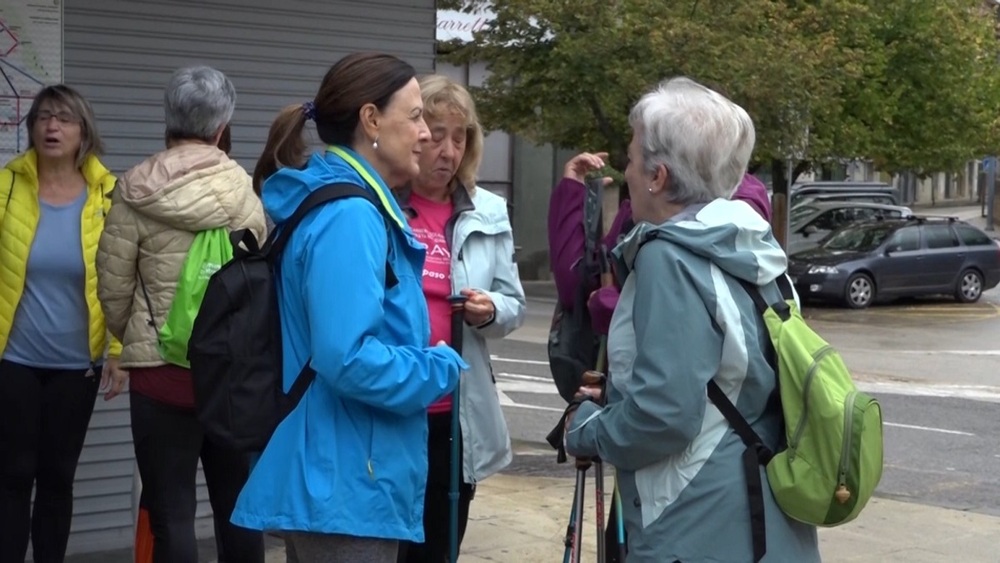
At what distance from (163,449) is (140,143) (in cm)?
219

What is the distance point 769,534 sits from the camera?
309 centimetres

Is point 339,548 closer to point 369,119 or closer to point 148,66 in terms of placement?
point 369,119

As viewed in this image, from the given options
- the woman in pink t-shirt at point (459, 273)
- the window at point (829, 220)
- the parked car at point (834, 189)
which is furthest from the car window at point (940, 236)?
the woman in pink t-shirt at point (459, 273)

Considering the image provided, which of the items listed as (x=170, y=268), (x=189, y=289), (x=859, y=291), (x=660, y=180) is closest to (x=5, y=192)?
(x=170, y=268)

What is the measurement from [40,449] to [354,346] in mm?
2429

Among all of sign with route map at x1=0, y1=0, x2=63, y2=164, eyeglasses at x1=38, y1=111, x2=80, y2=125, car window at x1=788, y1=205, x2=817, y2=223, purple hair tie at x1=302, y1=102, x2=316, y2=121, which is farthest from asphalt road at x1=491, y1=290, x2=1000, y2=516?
purple hair tie at x1=302, y1=102, x2=316, y2=121

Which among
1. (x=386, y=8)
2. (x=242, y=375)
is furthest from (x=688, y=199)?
(x=386, y=8)

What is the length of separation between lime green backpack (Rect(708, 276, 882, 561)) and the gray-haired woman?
2031 mm

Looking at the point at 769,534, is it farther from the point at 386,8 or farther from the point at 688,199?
the point at 386,8

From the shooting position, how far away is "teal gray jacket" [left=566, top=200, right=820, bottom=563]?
2982 millimetres

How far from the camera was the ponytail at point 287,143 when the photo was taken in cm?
360

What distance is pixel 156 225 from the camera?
4520mm

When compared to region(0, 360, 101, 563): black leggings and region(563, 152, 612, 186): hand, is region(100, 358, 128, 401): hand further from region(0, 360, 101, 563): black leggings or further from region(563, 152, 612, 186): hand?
region(563, 152, 612, 186): hand

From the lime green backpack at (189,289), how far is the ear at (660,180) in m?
1.70
